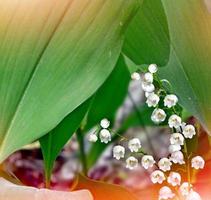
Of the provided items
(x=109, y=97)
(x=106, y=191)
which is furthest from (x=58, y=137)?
(x=109, y=97)

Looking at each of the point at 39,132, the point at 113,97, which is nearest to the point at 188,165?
the point at 39,132

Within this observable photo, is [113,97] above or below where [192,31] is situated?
below

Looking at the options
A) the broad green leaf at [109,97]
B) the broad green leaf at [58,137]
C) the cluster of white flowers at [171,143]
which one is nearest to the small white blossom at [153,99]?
the cluster of white flowers at [171,143]

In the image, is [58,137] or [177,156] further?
[58,137]

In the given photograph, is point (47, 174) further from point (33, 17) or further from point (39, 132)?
point (33, 17)

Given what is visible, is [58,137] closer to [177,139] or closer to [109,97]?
[177,139]

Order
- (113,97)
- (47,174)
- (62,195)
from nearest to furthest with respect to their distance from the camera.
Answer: (62,195) < (47,174) < (113,97)
